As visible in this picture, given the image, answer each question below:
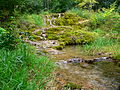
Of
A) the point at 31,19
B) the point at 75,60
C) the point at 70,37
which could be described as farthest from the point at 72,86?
the point at 31,19

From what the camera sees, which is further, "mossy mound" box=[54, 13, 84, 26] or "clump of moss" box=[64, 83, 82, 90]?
"mossy mound" box=[54, 13, 84, 26]

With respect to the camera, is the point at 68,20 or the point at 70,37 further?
the point at 68,20

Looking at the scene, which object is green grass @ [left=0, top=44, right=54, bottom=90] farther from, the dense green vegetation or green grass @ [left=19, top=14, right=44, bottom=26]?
green grass @ [left=19, top=14, right=44, bottom=26]

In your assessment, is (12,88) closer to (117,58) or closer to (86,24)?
(117,58)

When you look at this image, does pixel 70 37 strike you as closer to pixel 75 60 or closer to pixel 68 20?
pixel 75 60

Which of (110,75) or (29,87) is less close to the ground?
(29,87)

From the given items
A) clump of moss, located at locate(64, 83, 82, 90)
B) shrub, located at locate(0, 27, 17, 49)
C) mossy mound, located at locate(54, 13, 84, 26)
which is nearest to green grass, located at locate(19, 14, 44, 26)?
mossy mound, located at locate(54, 13, 84, 26)

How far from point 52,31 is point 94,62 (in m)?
4.89

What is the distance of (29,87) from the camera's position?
1.92m

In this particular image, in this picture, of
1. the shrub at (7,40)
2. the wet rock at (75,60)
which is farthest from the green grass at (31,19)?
the shrub at (7,40)

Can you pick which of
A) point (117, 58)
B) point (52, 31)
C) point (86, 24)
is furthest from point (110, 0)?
point (117, 58)

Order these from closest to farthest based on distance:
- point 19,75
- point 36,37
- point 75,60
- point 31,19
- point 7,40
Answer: point 19,75 < point 7,40 < point 75,60 < point 36,37 < point 31,19

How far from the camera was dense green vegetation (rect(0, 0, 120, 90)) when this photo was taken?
7.54 ft

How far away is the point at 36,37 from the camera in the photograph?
7.72m
